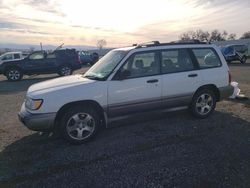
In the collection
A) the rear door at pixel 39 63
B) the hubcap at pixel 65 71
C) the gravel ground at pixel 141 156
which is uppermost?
the rear door at pixel 39 63

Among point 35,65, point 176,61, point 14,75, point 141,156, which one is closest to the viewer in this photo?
point 141,156

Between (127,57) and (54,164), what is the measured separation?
2573mm

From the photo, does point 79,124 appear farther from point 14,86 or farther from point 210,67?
point 14,86

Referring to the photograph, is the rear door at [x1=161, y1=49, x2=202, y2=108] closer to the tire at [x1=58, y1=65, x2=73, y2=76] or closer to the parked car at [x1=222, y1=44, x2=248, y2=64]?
the tire at [x1=58, y1=65, x2=73, y2=76]

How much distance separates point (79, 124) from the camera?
18.5 ft

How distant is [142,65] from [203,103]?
1.90 metres

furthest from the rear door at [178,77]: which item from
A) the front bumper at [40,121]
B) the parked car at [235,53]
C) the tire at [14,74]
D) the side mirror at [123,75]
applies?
the parked car at [235,53]

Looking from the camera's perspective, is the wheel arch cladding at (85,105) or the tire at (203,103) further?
the tire at (203,103)

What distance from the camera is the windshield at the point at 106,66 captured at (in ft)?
19.9

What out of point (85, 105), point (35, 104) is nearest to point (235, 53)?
point (85, 105)

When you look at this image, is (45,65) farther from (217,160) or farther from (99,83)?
(217,160)

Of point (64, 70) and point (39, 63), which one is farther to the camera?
point (64, 70)

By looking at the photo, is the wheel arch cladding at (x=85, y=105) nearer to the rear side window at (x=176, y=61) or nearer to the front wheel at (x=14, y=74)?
the rear side window at (x=176, y=61)

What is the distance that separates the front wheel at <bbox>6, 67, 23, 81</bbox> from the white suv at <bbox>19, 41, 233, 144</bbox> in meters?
13.5
